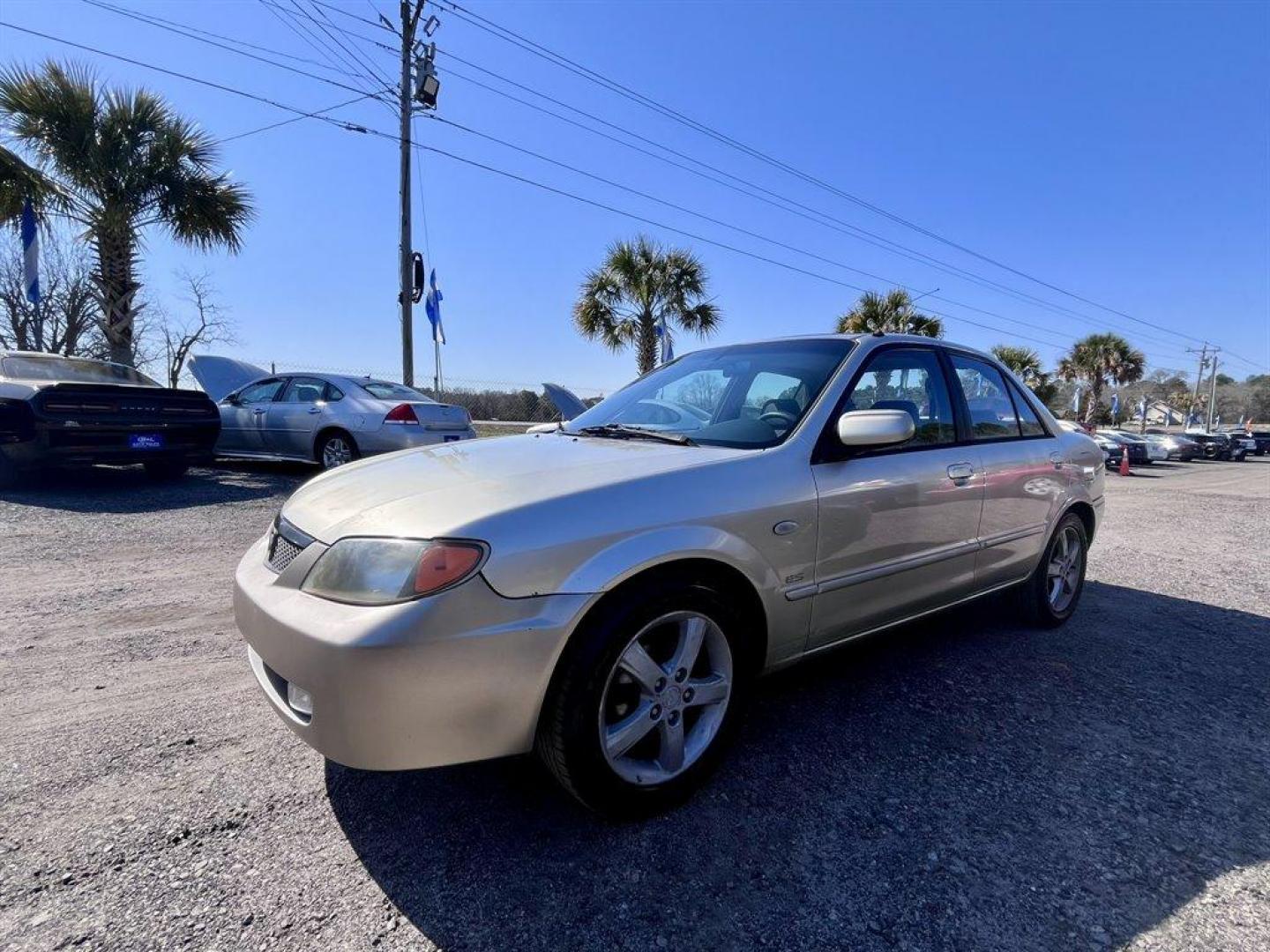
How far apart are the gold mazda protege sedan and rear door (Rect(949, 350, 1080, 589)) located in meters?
0.04

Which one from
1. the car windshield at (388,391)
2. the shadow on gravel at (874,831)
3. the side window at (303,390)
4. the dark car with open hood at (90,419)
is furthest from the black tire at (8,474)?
the shadow on gravel at (874,831)

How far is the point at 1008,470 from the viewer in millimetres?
3301

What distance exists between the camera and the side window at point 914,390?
2.84 metres

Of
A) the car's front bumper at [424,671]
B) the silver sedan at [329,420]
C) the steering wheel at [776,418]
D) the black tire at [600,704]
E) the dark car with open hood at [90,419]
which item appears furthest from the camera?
the silver sedan at [329,420]

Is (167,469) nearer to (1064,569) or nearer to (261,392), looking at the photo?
(261,392)

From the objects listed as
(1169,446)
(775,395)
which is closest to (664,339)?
(775,395)

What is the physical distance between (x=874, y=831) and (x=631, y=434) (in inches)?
65.3

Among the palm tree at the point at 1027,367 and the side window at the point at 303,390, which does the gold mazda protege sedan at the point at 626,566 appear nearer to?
the side window at the point at 303,390

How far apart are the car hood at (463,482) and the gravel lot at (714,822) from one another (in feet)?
2.99

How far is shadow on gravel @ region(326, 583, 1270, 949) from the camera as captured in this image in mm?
1617

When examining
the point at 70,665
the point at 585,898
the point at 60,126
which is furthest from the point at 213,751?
the point at 60,126

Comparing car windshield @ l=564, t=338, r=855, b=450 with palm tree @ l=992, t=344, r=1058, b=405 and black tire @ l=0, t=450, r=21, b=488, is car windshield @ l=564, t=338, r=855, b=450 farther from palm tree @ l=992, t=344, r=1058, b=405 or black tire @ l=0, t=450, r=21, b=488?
palm tree @ l=992, t=344, r=1058, b=405

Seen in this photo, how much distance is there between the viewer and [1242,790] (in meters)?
2.21

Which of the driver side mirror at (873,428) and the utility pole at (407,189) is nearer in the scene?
the driver side mirror at (873,428)
